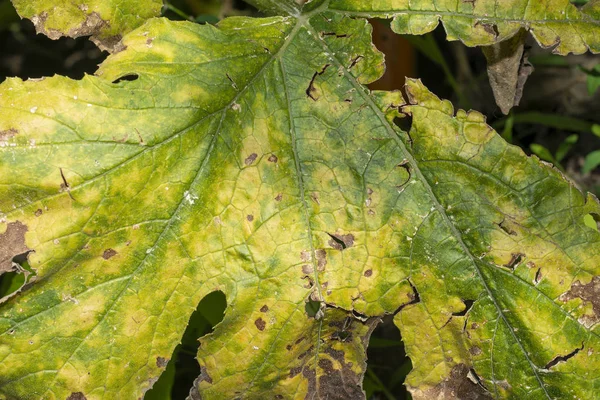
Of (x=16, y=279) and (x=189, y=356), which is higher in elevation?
(x=16, y=279)

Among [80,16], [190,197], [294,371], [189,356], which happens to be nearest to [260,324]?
[294,371]

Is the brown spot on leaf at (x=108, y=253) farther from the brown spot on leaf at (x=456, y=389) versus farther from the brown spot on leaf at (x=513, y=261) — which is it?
the brown spot on leaf at (x=513, y=261)

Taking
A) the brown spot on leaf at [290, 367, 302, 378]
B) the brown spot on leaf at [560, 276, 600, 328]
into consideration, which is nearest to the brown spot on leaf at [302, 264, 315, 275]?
the brown spot on leaf at [290, 367, 302, 378]

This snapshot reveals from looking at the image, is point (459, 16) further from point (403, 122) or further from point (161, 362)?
point (161, 362)

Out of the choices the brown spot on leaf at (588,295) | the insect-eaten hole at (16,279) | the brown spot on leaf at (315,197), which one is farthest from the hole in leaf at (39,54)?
the brown spot on leaf at (588,295)

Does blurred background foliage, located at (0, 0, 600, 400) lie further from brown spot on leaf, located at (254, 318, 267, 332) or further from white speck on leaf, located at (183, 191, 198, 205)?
white speck on leaf, located at (183, 191, 198, 205)
